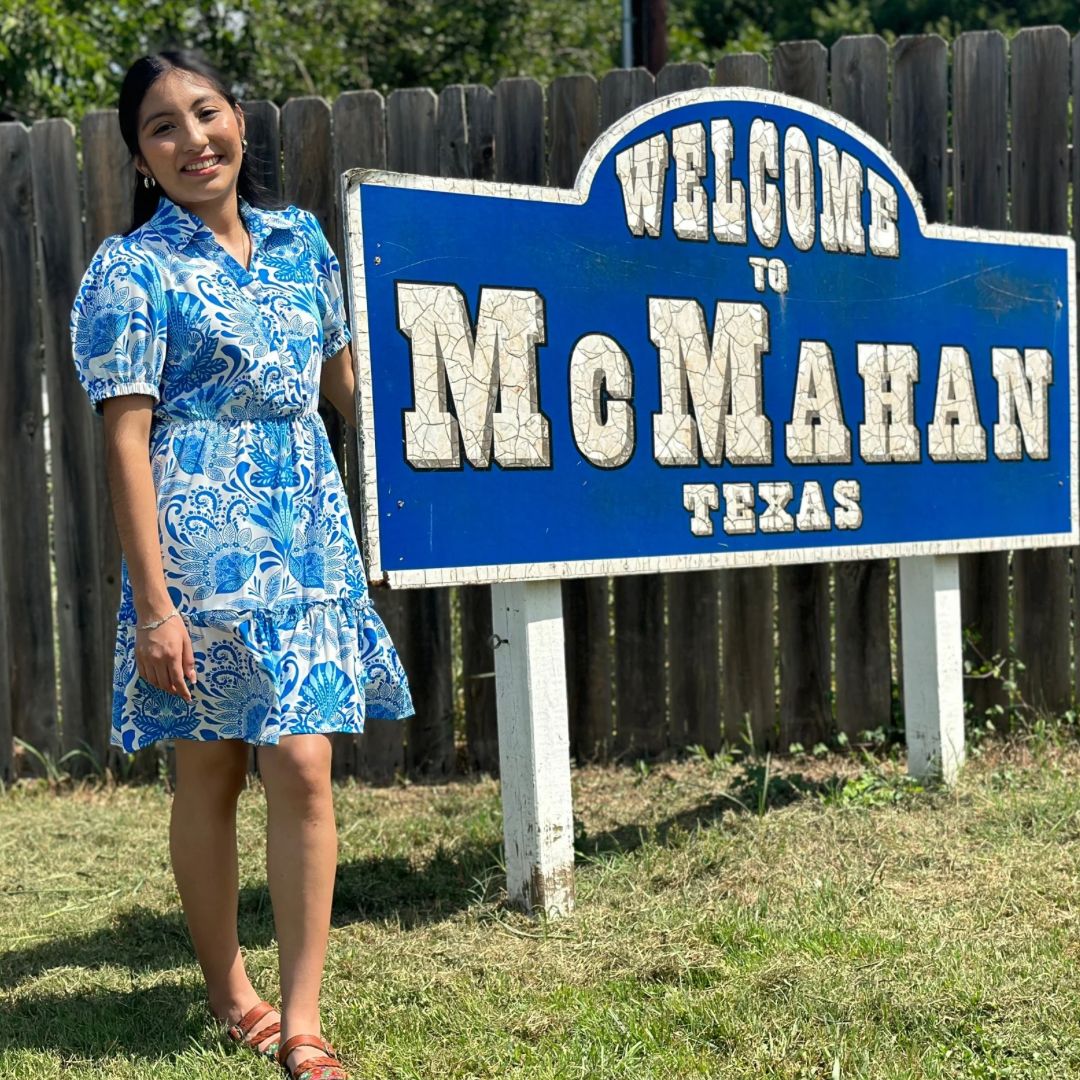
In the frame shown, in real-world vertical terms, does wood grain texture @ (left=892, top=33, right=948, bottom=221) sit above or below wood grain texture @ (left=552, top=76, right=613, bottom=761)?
above

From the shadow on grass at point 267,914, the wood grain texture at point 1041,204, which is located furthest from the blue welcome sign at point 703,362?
the shadow on grass at point 267,914

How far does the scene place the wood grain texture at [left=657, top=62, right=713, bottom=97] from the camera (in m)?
4.21

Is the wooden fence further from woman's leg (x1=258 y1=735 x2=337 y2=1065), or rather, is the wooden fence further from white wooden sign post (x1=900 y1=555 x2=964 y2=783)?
woman's leg (x1=258 y1=735 x2=337 y2=1065)

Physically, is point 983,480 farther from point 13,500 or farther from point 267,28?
point 267,28

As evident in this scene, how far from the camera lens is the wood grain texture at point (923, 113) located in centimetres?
434

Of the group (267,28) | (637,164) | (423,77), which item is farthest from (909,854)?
(423,77)

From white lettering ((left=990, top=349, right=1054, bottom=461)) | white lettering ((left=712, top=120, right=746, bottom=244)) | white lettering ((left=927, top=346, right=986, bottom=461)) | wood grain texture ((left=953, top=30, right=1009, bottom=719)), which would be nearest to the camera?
white lettering ((left=712, top=120, right=746, bottom=244))

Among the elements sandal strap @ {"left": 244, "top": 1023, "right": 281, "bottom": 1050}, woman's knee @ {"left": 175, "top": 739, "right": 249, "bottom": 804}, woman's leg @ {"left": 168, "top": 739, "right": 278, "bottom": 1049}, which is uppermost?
woman's knee @ {"left": 175, "top": 739, "right": 249, "bottom": 804}

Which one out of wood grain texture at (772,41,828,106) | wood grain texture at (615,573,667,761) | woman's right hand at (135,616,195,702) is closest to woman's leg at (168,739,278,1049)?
woman's right hand at (135,616,195,702)

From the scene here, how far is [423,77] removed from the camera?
36.0ft

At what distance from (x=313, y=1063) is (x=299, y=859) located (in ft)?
1.16

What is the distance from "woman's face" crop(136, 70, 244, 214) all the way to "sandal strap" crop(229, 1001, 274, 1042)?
1556mm

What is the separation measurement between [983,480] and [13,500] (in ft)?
10.4

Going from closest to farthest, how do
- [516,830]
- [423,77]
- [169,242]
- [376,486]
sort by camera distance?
[169,242]
[376,486]
[516,830]
[423,77]
